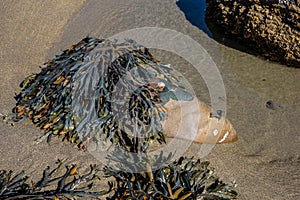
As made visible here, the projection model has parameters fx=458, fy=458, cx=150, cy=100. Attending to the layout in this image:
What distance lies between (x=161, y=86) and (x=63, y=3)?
6.11 feet

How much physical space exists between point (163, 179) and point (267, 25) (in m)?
1.98

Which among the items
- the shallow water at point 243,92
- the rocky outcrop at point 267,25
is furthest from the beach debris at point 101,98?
the rocky outcrop at point 267,25

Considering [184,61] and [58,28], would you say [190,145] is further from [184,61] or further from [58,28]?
[58,28]

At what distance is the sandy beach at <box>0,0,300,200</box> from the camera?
9.17 ft

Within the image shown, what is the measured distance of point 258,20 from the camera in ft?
13.0

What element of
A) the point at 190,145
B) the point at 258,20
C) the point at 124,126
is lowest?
the point at 190,145

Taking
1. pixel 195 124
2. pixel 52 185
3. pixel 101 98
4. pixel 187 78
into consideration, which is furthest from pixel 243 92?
pixel 52 185

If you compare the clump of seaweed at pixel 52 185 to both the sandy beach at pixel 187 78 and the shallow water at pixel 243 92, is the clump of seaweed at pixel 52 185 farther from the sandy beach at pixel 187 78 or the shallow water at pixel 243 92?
the shallow water at pixel 243 92

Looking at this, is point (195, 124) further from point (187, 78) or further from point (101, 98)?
point (187, 78)

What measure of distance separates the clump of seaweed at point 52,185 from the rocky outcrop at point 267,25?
6.86 ft

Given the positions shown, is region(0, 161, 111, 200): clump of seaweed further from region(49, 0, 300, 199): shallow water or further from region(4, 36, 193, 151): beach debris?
region(49, 0, 300, 199): shallow water

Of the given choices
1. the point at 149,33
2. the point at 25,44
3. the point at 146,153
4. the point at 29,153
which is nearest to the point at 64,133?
the point at 29,153

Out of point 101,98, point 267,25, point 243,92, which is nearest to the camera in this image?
point 101,98

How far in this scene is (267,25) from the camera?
393cm
